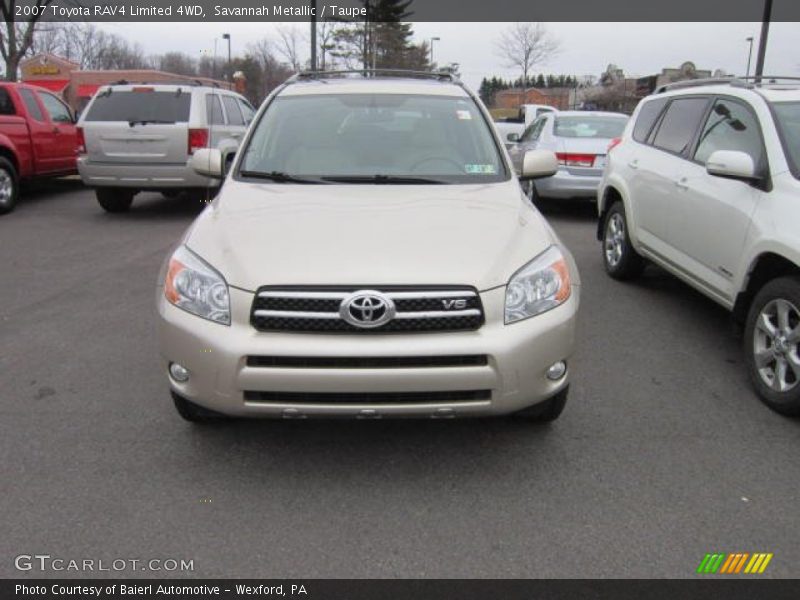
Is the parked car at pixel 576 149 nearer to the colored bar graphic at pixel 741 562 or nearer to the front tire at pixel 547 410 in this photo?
the front tire at pixel 547 410

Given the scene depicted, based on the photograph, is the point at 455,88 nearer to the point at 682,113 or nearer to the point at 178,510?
the point at 682,113

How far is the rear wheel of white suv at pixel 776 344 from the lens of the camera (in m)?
3.82

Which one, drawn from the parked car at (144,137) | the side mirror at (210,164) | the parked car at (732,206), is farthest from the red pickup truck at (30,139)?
the parked car at (732,206)

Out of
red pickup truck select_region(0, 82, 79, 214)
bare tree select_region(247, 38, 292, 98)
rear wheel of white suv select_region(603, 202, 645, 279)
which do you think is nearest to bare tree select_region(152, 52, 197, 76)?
bare tree select_region(247, 38, 292, 98)

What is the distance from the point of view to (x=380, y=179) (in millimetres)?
4004

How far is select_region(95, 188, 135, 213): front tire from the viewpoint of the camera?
34.9ft

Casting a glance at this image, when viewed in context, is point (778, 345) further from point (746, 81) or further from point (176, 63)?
point (176, 63)

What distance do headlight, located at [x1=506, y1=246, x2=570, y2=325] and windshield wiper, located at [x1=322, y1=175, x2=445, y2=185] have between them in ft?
3.40

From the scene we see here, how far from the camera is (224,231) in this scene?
11.0ft

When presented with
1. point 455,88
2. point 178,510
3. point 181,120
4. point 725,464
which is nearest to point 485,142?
point 455,88

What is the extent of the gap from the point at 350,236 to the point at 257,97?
55.2m

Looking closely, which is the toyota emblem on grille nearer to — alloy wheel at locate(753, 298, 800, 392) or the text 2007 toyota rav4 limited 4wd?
the text 2007 toyota rav4 limited 4wd

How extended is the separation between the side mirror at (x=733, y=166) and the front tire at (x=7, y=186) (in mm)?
9717
